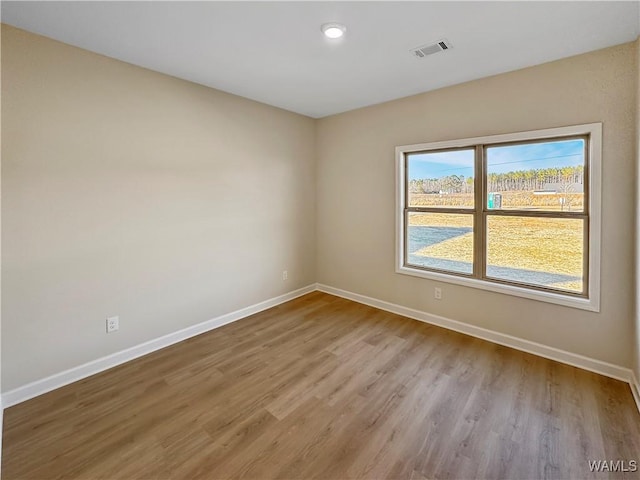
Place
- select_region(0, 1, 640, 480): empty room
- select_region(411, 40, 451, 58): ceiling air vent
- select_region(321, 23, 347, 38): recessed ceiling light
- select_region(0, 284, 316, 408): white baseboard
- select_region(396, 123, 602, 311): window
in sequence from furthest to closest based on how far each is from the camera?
1. select_region(396, 123, 602, 311): window
2. select_region(411, 40, 451, 58): ceiling air vent
3. select_region(0, 284, 316, 408): white baseboard
4. select_region(321, 23, 347, 38): recessed ceiling light
5. select_region(0, 1, 640, 480): empty room

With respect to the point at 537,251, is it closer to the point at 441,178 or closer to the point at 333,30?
the point at 441,178

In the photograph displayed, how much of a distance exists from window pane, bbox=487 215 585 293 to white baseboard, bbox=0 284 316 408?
2795 mm

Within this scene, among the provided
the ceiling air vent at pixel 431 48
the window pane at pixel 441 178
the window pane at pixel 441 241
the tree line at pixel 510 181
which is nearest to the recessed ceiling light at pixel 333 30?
the ceiling air vent at pixel 431 48

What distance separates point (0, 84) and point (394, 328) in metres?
3.87

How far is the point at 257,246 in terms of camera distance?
3840mm

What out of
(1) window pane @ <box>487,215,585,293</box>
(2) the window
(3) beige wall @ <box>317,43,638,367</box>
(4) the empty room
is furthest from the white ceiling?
(1) window pane @ <box>487,215,585,293</box>

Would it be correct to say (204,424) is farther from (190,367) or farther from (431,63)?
(431,63)

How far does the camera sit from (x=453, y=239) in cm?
342

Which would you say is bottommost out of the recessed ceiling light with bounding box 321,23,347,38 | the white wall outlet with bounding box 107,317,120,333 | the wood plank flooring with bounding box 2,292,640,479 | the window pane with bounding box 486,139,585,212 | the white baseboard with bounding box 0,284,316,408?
the wood plank flooring with bounding box 2,292,640,479

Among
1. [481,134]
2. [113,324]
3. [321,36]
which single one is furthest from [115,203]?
[481,134]

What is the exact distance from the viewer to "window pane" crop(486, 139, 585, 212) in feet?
8.64

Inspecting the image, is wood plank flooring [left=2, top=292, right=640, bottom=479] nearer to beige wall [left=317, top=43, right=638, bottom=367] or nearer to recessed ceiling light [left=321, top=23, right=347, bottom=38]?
beige wall [left=317, top=43, right=638, bottom=367]

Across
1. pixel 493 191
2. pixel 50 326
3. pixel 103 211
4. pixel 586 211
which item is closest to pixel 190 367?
pixel 50 326

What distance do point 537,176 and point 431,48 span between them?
1523 mm
